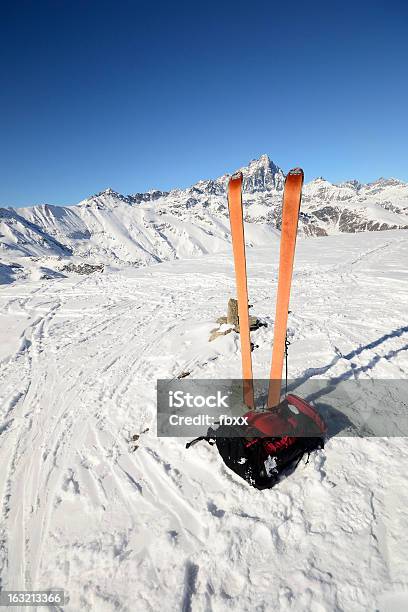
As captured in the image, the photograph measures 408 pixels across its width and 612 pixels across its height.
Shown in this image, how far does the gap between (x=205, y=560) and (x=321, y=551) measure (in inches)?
57.8

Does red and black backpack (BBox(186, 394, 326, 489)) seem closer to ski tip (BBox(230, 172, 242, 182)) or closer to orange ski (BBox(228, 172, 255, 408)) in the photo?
orange ski (BBox(228, 172, 255, 408))

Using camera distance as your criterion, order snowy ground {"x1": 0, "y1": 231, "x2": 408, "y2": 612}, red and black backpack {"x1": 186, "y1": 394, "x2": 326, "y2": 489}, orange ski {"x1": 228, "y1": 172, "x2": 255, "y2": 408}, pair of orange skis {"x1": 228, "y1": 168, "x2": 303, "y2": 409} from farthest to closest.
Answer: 1. orange ski {"x1": 228, "y1": 172, "x2": 255, "y2": 408}
2. red and black backpack {"x1": 186, "y1": 394, "x2": 326, "y2": 489}
3. pair of orange skis {"x1": 228, "y1": 168, "x2": 303, "y2": 409}
4. snowy ground {"x1": 0, "y1": 231, "x2": 408, "y2": 612}

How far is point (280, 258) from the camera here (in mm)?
4836

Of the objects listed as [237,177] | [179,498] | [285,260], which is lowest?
[179,498]

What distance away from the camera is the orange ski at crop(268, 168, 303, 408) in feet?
14.7

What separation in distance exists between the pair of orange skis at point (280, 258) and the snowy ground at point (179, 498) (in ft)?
5.16

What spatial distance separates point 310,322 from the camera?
12172 millimetres

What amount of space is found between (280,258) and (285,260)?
0.21 metres

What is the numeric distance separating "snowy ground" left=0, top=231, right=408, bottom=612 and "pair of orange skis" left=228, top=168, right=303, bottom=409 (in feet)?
5.16

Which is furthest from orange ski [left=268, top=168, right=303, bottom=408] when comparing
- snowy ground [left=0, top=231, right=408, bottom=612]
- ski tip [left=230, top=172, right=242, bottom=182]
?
snowy ground [left=0, top=231, right=408, bottom=612]

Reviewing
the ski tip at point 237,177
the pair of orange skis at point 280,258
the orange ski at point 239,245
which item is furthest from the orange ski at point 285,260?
the ski tip at point 237,177

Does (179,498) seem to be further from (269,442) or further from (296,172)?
(296,172)

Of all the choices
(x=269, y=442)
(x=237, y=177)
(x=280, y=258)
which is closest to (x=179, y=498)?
(x=269, y=442)

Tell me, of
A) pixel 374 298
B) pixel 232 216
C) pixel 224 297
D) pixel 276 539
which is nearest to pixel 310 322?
pixel 374 298
